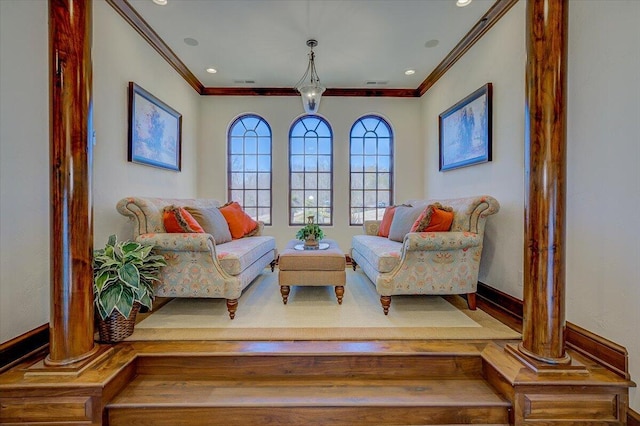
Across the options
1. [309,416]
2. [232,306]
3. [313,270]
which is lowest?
[309,416]

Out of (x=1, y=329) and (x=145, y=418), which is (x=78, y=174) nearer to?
(x=1, y=329)

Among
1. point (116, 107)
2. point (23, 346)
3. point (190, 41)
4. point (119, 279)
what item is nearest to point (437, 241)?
point (119, 279)

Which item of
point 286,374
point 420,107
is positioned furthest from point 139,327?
point 420,107

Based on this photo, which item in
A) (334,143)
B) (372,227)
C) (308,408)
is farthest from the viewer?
(334,143)

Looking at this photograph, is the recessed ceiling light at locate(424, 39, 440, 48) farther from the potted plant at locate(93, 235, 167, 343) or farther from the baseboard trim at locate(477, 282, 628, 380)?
the potted plant at locate(93, 235, 167, 343)

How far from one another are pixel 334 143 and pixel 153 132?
268cm

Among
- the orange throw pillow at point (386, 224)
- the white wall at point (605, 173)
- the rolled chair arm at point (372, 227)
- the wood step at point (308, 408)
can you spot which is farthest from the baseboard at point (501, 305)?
the rolled chair arm at point (372, 227)

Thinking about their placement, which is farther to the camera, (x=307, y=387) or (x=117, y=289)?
(x=117, y=289)

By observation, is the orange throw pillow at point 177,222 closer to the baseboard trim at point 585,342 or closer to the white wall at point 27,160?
the white wall at point 27,160

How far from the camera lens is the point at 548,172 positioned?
1678 mm

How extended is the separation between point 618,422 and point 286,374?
6.00ft

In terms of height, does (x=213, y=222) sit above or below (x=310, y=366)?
above

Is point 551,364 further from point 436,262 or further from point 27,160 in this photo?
point 27,160

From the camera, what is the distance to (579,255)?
1.96 m
